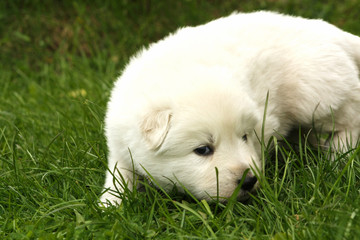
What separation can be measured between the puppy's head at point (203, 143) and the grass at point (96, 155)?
0.14 metres

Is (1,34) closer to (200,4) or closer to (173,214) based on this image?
(200,4)

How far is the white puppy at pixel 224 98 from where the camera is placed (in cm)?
311

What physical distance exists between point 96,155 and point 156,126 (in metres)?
0.92

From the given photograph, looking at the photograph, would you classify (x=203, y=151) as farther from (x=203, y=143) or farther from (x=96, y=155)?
(x=96, y=155)

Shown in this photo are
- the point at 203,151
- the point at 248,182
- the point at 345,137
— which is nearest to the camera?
the point at 248,182

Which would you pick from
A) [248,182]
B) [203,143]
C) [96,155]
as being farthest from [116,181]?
[248,182]

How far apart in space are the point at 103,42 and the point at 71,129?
2.94 metres

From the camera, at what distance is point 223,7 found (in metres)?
7.45

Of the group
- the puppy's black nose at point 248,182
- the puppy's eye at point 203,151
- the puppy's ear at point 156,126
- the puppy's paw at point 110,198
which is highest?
the puppy's ear at point 156,126

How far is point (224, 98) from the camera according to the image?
3135mm

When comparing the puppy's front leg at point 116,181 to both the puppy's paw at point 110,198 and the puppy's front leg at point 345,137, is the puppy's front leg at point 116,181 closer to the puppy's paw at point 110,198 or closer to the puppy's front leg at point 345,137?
the puppy's paw at point 110,198

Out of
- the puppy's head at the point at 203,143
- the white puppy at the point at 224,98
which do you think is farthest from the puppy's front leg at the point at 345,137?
the puppy's head at the point at 203,143

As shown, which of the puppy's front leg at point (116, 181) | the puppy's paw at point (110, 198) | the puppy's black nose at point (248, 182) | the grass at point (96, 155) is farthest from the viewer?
the puppy's front leg at point (116, 181)

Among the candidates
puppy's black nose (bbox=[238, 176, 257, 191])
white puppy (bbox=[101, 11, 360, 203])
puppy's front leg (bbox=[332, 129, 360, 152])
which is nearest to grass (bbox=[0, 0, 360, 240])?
puppy's black nose (bbox=[238, 176, 257, 191])
